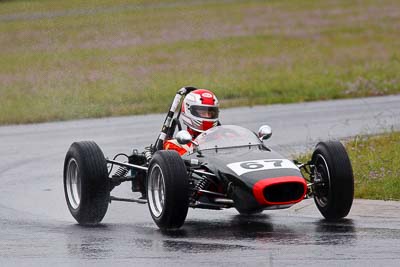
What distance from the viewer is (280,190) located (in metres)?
11.3

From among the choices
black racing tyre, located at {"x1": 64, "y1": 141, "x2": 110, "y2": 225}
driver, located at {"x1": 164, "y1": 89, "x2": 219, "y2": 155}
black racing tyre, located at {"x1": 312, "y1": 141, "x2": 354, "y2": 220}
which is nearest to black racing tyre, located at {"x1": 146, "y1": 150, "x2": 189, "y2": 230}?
black racing tyre, located at {"x1": 64, "y1": 141, "x2": 110, "y2": 225}

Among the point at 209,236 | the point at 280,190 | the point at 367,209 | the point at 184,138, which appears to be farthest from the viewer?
the point at 367,209

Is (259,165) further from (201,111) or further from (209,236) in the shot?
(201,111)

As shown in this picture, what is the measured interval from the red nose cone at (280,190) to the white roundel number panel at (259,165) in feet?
0.93

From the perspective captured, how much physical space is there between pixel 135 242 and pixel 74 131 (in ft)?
38.9

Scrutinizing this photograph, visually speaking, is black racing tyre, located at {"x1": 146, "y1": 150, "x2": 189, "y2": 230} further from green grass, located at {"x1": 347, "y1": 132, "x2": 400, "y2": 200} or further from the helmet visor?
green grass, located at {"x1": 347, "y1": 132, "x2": 400, "y2": 200}

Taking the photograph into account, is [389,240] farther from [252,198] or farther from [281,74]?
[281,74]

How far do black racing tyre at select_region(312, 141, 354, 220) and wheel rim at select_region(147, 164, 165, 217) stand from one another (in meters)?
1.63

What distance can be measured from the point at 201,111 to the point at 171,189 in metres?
2.09

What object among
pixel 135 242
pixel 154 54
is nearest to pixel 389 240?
pixel 135 242

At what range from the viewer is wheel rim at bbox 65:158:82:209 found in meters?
13.1

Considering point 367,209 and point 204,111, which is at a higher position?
point 204,111

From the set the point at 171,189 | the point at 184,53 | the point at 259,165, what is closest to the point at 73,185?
the point at 171,189

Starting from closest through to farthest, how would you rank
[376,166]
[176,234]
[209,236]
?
[209,236] < [176,234] < [376,166]
